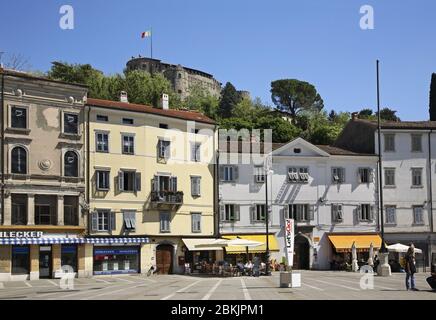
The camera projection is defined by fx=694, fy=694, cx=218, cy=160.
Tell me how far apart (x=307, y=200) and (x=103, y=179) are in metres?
19.3

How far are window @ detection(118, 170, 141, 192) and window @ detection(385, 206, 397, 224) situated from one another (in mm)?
24144

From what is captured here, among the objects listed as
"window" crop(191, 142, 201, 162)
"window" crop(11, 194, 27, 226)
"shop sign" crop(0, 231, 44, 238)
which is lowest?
"shop sign" crop(0, 231, 44, 238)

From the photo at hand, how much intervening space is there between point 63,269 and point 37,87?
13581 millimetres

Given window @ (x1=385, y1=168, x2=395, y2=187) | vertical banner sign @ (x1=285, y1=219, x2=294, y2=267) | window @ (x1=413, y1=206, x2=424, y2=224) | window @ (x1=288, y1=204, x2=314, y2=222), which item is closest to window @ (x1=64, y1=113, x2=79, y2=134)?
window @ (x1=288, y1=204, x2=314, y2=222)

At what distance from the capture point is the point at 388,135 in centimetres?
6550

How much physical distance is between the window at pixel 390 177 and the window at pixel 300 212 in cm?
832

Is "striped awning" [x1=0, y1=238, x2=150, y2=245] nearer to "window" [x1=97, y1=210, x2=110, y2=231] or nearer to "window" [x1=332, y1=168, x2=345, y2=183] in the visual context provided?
"window" [x1=97, y1=210, x2=110, y2=231]

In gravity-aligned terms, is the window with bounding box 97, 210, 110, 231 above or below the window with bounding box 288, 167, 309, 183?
below

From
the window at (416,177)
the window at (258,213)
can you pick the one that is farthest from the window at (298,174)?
the window at (416,177)

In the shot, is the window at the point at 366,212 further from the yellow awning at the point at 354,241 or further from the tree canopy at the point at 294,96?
the tree canopy at the point at 294,96

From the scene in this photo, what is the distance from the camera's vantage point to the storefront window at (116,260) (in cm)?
5338

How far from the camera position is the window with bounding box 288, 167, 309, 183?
62516mm

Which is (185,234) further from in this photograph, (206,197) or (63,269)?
(63,269)
